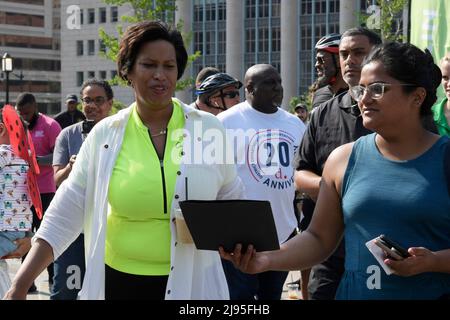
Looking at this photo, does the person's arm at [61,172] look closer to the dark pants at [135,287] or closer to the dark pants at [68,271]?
the dark pants at [68,271]

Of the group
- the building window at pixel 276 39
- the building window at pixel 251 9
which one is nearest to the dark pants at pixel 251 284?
the building window at pixel 276 39

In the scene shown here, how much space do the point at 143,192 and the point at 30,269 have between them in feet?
1.95

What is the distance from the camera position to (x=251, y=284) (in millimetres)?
6457

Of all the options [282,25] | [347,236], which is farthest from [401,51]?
[282,25]

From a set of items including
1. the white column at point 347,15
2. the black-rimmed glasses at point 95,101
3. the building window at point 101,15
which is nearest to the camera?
the black-rimmed glasses at point 95,101

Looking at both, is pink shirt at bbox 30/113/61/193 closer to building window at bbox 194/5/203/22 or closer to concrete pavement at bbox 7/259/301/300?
concrete pavement at bbox 7/259/301/300

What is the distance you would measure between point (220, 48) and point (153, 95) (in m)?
77.9

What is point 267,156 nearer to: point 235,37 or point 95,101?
point 95,101

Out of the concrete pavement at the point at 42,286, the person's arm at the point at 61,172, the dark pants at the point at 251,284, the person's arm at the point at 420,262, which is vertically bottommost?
the concrete pavement at the point at 42,286

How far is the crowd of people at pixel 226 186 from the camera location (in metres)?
3.24

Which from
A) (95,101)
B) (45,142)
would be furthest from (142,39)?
(45,142)

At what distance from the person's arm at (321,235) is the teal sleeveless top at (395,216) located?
11 centimetres

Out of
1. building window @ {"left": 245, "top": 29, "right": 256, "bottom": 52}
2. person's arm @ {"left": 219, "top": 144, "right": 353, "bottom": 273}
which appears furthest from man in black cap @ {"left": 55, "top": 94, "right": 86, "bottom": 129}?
building window @ {"left": 245, "top": 29, "right": 256, "bottom": 52}

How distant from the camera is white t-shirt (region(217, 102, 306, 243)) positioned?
21.7 ft
